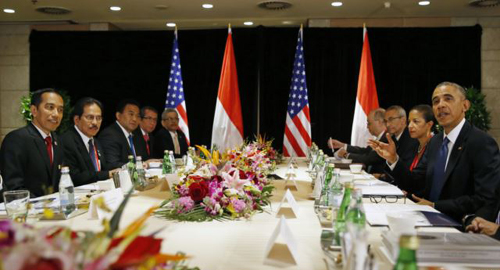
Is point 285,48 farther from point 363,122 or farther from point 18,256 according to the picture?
point 18,256

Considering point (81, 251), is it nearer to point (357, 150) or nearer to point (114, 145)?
point (114, 145)

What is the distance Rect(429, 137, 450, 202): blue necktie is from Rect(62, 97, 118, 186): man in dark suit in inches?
90.6

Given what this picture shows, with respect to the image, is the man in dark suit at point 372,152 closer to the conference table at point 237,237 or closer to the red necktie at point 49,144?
the conference table at point 237,237

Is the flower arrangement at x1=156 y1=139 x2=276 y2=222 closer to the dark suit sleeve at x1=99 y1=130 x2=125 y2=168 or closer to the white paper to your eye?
the white paper

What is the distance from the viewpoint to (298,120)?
6648mm

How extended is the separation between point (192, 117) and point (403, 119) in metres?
4.88

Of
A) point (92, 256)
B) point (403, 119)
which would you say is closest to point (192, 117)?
point (403, 119)

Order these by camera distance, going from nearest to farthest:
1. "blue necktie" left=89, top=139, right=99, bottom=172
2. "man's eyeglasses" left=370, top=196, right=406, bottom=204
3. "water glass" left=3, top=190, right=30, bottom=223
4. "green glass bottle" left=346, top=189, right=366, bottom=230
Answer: "green glass bottle" left=346, top=189, right=366, bottom=230, "water glass" left=3, top=190, right=30, bottom=223, "man's eyeglasses" left=370, top=196, right=406, bottom=204, "blue necktie" left=89, top=139, right=99, bottom=172

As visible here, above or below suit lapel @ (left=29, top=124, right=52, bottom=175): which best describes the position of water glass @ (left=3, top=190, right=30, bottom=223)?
below

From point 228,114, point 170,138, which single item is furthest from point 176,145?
point 228,114

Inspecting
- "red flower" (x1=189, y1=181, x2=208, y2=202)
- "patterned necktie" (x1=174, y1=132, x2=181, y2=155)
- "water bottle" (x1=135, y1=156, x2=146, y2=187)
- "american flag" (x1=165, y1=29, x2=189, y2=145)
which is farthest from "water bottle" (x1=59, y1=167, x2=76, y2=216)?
"american flag" (x1=165, y1=29, x2=189, y2=145)

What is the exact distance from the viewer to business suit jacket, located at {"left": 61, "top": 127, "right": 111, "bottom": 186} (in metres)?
3.52

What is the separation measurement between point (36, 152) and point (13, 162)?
0.19 metres

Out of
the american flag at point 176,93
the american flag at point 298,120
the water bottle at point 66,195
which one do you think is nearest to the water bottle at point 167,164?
the water bottle at point 66,195
